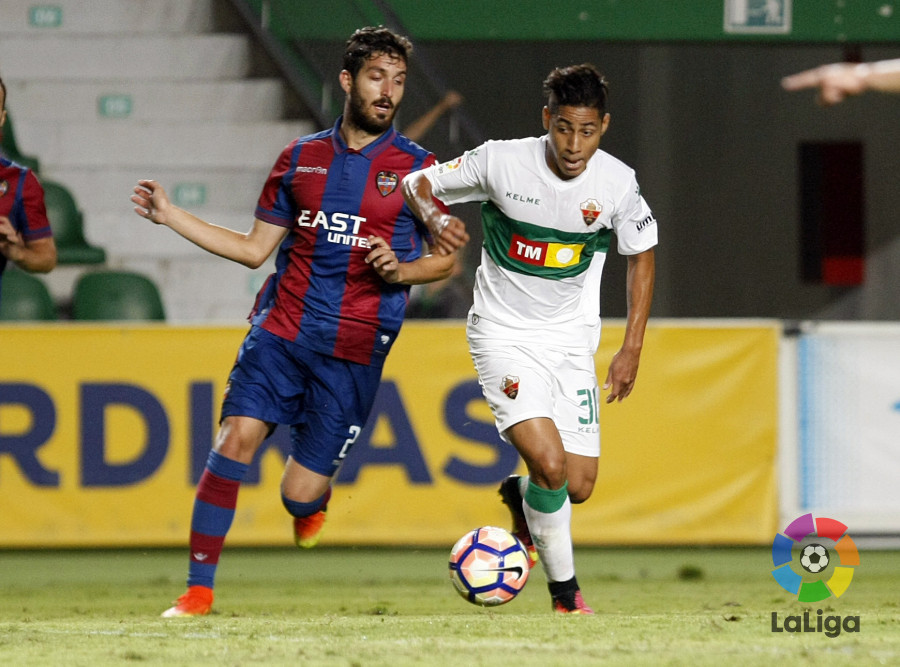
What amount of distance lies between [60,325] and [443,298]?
112 inches

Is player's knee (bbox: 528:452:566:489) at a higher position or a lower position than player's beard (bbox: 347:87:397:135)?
lower

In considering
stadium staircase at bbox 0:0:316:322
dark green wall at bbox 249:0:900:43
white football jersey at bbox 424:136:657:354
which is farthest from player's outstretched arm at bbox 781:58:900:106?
dark green wall at bbox 249:0:900:43

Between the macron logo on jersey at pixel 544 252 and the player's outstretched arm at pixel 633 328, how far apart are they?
0.87 feet

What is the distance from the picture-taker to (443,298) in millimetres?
9141

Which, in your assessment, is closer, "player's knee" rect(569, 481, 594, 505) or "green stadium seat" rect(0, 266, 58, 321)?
"player's knee" rect(569, 481, 594, 505)

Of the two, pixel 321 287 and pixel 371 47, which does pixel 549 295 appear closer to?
pixel 321 287

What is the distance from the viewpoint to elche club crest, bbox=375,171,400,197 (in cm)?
509

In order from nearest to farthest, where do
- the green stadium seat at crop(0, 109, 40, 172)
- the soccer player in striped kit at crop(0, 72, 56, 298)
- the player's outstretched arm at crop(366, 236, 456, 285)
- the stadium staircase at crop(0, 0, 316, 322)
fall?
1. the player's outstretched arm at crop(366, 236, 456, 285)
2. the soccer player in striped kit at crop(0, 72, 56, 298)
3. the green stadium seat at crop(0, 109, 40, 172)
4. the stadium staircase at crop(0, 0, 316, 322)

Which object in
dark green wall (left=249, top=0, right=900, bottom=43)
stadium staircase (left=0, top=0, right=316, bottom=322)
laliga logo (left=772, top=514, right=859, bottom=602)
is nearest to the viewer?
laliga logo (left=772, top=514, right=859, bottom=602)

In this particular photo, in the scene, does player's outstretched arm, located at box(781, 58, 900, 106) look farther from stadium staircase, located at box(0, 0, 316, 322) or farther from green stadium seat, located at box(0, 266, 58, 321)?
stadium staircase, located at box(0, 0, 316, 322)

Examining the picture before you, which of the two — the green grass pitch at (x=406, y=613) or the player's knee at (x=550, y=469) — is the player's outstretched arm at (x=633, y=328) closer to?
the player's knee at (x=550, y=469)

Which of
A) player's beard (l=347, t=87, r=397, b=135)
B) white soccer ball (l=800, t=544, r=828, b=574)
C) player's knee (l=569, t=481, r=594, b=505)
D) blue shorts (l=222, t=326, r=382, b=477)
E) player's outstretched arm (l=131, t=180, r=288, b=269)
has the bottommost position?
white soccer ball (l=800, t=544, r=828, b=574)

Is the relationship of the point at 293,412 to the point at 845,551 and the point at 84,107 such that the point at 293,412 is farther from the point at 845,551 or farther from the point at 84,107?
the point at 84,107

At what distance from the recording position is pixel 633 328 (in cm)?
494
